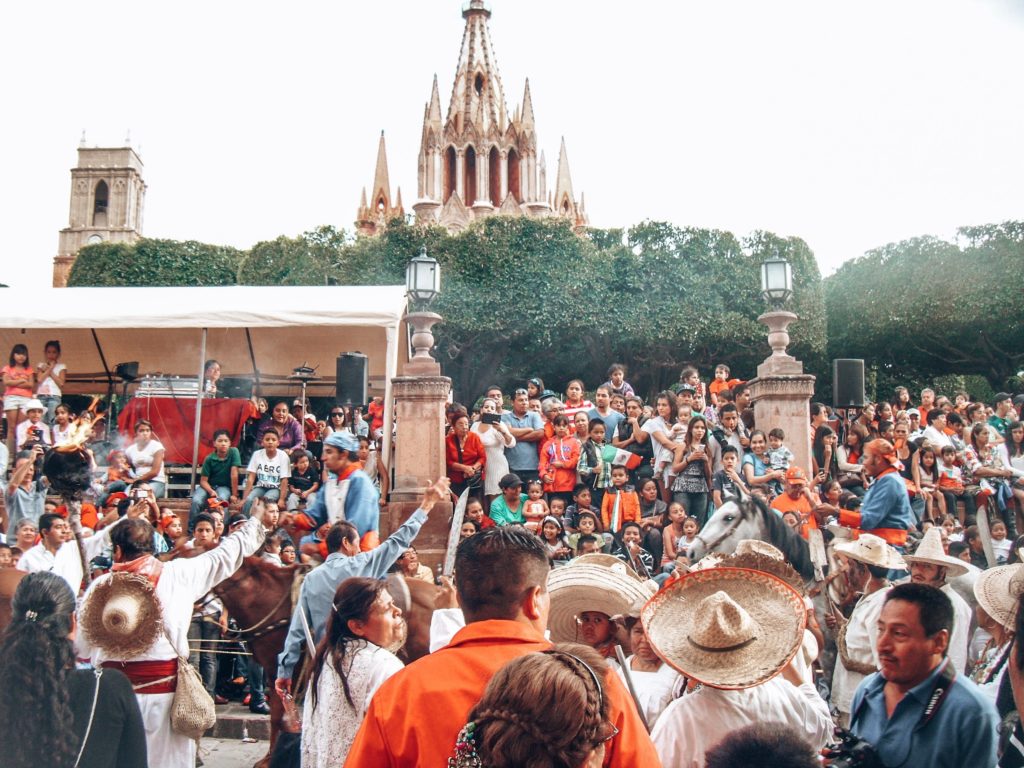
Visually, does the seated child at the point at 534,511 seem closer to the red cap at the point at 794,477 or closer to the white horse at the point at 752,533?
the red cap at the point at 794,477

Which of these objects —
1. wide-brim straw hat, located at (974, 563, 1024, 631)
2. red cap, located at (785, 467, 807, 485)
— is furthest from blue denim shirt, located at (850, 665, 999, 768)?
red cap, located at (785, 467, 807, 485)

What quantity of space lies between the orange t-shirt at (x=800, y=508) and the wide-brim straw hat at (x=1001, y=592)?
5.24m

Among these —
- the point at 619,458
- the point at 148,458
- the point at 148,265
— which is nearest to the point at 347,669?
the point at 619,458

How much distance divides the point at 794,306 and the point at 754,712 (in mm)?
30761

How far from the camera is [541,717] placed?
83.9 inches

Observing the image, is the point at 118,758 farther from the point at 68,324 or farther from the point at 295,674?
the point at 68,324

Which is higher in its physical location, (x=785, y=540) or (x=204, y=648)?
(x=785, y=540)

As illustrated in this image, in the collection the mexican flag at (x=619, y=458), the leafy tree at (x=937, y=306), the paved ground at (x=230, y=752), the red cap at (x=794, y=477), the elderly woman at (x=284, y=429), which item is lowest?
the paved ground at (x=230, y=752)

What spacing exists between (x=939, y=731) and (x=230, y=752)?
5.97 metres

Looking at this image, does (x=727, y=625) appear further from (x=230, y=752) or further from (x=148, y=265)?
(x=148, y=265)

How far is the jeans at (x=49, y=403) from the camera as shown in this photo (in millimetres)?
13420

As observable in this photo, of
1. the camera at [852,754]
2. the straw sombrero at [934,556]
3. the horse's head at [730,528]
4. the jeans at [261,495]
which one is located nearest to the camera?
the camera at [852,754]

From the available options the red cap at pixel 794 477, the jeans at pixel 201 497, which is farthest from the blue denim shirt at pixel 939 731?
the jeans at pixel 201 497

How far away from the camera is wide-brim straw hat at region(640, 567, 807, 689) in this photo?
3691mm
